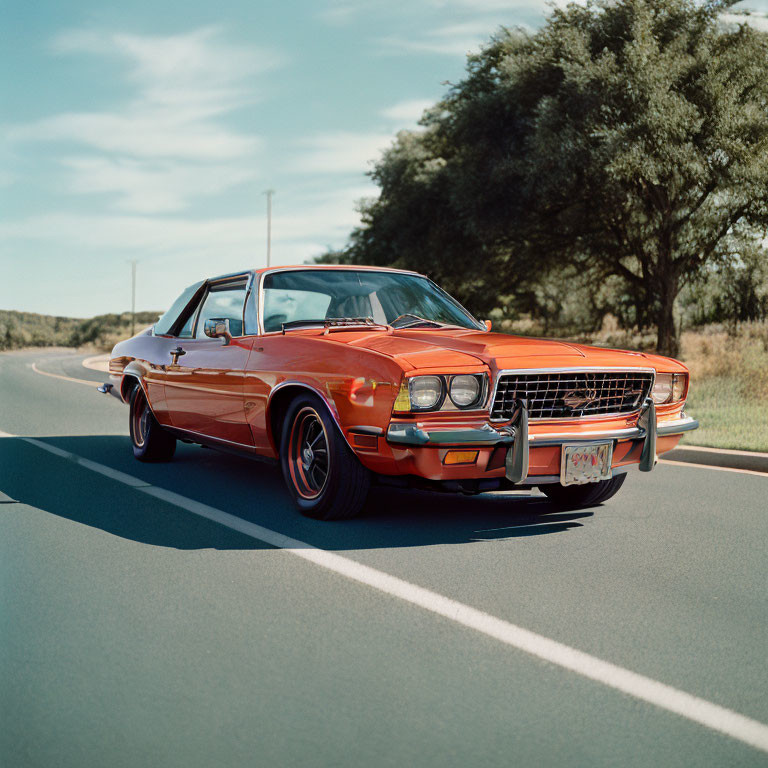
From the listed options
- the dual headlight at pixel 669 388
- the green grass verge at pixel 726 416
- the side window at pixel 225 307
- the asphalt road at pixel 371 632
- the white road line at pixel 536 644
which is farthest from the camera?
the green grass verge at pixel 726 416

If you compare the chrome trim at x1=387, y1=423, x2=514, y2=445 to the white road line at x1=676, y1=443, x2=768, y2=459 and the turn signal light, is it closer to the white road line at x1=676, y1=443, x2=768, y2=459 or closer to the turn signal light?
the turn signal light

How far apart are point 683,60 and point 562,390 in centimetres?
1690

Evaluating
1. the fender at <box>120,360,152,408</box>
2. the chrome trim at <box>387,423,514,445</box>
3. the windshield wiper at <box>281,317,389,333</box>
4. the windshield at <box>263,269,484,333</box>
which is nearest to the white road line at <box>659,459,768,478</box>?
the windshield at <box>263,269,484,333</box>

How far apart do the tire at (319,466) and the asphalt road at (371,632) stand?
0.14 metres

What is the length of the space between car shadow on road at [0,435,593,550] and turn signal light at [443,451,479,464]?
51 cm

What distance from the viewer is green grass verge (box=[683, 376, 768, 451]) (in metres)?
9.77

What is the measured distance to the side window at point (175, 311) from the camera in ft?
26.7

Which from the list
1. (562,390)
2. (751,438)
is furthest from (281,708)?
(751,438)

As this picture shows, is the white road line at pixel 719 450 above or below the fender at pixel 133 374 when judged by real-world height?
below

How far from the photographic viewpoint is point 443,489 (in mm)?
5488

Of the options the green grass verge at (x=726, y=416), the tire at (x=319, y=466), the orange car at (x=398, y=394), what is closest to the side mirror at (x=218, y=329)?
the orange car at (x=398, y=394)

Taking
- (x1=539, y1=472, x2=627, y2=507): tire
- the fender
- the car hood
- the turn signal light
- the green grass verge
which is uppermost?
the car hood

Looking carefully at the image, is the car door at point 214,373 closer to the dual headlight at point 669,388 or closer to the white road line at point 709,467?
the dual headlight at point 669,388

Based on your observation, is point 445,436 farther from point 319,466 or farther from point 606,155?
point 606,155
